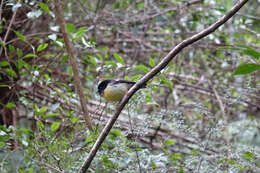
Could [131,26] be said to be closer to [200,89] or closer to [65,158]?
[200,89]

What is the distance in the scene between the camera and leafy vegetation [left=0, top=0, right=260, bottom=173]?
1435 mm

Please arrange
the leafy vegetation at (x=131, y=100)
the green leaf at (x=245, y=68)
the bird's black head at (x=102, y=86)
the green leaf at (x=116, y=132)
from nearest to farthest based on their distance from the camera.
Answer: the green leaf at (x=245, y=68) → the leafy vegetation at (x=131, y=100) → the green leaf at (x=116, y=132) → the bird's black head at (x=102, y=86)

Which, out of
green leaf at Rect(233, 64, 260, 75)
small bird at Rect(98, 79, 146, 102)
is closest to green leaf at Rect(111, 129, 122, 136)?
small bird at Rect(98, 79, 146, 102)

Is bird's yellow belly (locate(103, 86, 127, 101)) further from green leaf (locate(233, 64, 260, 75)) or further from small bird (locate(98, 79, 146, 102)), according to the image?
green leaf (locate(233, 64, 260, 75))

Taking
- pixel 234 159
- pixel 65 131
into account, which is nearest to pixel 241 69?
pixel 234 159

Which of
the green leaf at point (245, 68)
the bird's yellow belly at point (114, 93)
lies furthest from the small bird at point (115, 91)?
the green leaf at point (245, 68)

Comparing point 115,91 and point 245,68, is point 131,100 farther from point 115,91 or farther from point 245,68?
point 245,68

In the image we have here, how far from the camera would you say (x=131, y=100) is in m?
1.48

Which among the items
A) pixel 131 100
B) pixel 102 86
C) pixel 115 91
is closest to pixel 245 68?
pixel 131 100

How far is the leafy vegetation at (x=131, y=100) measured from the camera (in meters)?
1.43

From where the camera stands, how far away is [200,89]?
9.00 ft

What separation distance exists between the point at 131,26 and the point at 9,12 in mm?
1184

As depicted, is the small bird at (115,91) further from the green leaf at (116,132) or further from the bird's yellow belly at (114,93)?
the green leaf at (116,132)

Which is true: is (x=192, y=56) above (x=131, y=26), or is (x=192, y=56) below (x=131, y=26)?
below
